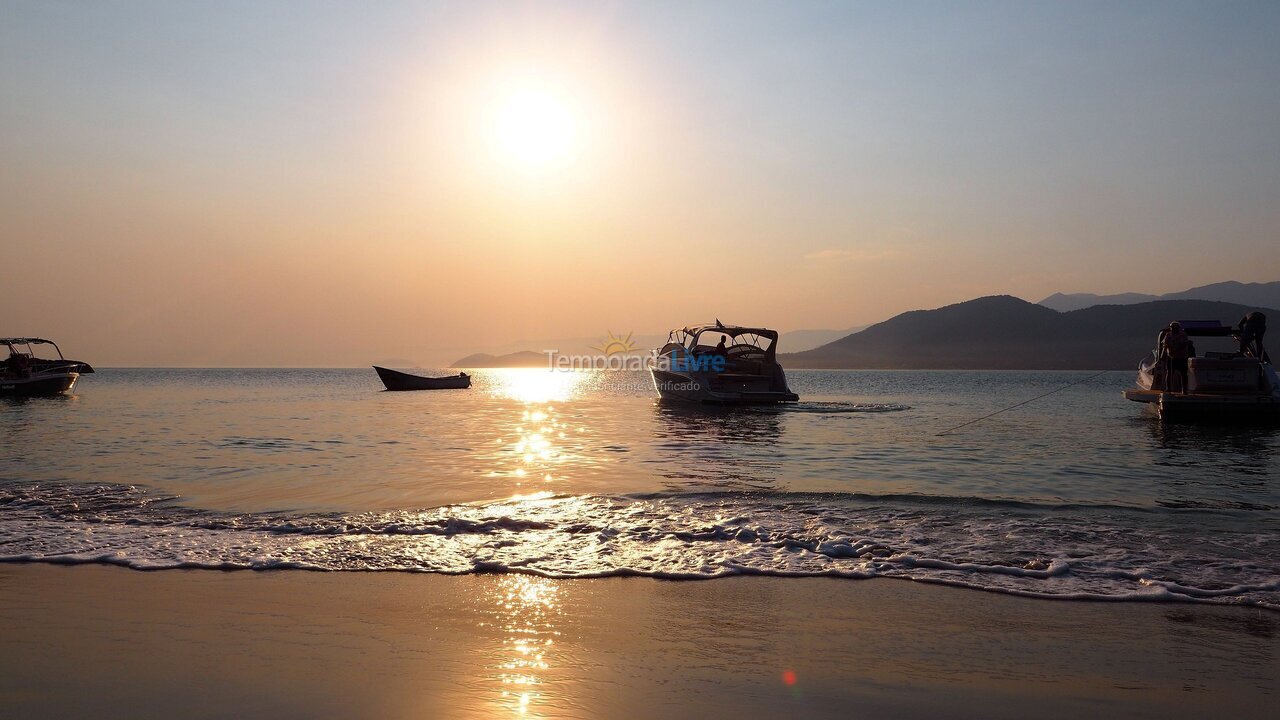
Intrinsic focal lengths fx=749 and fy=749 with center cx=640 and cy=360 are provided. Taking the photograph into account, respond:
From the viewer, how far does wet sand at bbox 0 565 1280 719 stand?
3949 mm

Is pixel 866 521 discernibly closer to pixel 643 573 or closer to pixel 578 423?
pixel 643 573

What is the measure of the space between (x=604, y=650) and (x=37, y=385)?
195ft

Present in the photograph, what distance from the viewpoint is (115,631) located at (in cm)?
512

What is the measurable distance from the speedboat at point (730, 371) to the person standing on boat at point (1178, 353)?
1360 cm

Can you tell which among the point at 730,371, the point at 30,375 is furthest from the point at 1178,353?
the point at 30,375

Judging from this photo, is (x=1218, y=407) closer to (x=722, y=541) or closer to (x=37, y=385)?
(x=722, y=541)

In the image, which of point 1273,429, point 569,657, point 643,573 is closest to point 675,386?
point 1273,429

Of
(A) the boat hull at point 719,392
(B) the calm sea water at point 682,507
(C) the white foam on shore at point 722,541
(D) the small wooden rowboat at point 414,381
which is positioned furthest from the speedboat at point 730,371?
(D) the small wooden rowboat at point 414,381

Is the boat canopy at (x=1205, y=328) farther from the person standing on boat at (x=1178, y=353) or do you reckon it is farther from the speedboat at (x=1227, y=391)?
the speedboat at (x=1227, y=391)

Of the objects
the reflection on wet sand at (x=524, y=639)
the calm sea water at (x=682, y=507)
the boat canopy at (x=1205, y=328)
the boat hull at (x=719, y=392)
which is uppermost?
the boat canopy at (x=1205, y=328)

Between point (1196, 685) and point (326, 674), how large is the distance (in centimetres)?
493

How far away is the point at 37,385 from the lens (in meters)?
49.3

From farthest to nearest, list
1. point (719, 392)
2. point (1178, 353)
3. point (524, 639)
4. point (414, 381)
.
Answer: point (414, 381)
point (719, 392)
point (1178, 353)
point (524, 639)

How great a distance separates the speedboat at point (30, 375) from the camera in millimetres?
47562
